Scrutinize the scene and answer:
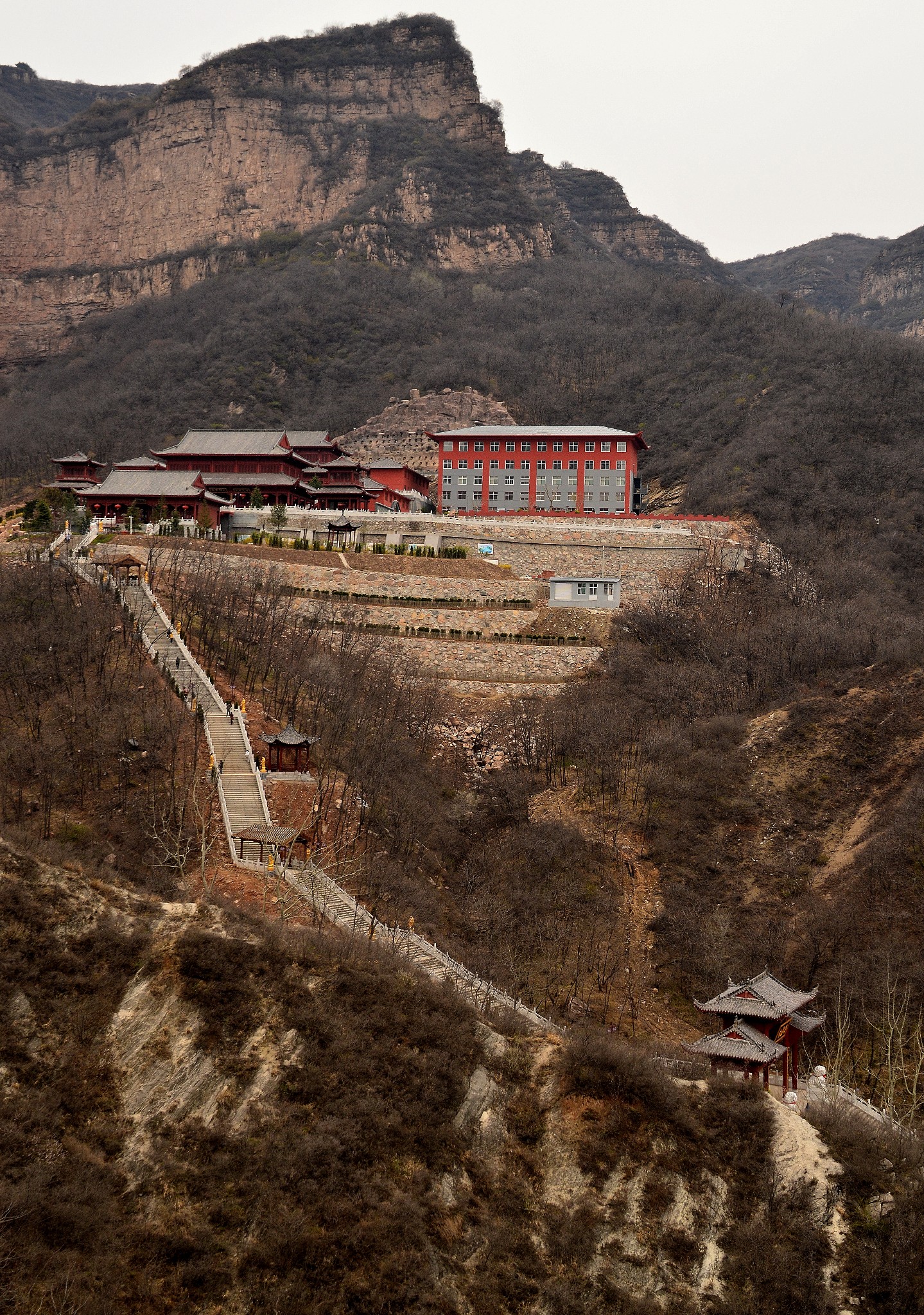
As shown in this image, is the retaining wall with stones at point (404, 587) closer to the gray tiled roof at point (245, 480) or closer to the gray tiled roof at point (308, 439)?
the gray tiled roof at point (245, 480)

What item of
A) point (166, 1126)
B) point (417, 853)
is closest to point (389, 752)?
point (417, 853)

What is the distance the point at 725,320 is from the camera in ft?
384

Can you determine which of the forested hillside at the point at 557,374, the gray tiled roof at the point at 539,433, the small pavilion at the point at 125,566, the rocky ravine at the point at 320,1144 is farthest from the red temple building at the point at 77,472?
the rocky ravine at the point at 320,1144

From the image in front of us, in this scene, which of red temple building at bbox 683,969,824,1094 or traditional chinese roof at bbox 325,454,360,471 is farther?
traditional chinese roof at bbox 325,454,360,471

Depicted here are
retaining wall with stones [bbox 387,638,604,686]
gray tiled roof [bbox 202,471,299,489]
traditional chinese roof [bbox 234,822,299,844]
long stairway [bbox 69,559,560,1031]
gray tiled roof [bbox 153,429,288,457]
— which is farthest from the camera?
gray tiled roof [bbox 153,429,288,457]

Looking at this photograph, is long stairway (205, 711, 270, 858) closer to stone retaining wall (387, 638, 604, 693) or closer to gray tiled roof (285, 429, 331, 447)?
stone retaining wall (387, 638, 604, 693)

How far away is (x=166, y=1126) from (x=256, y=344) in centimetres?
11236

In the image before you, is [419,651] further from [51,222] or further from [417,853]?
[51,222]

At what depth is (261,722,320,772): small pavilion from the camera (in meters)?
42.8

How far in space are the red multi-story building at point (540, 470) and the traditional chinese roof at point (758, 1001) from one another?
5281cm

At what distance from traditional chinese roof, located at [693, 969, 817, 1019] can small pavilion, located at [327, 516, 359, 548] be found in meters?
43.4

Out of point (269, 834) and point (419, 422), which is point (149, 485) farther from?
point (269, 834)

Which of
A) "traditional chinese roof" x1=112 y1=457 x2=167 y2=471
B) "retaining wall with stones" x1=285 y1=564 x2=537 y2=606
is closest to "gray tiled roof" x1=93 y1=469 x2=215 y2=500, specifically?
"traditional chinese roof" x1=112 y1=457 x2=167 y2=471

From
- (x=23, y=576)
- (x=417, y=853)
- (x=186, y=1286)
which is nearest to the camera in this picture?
(x=186, y=1286)
